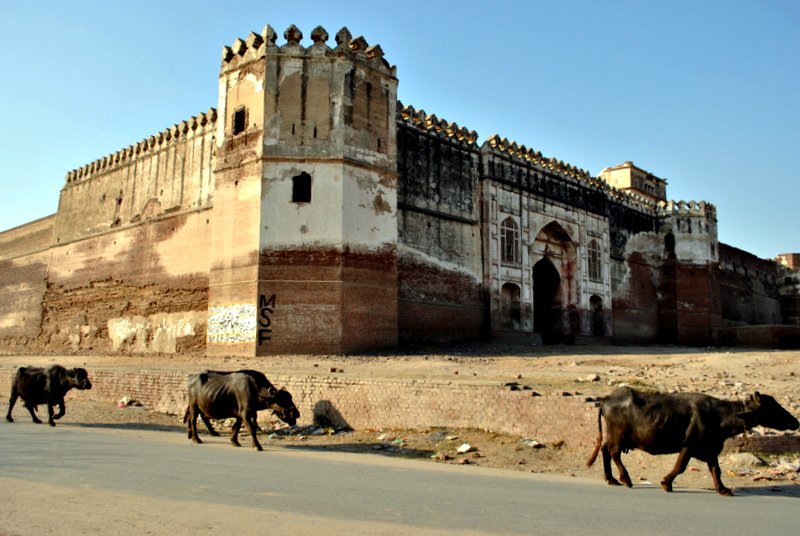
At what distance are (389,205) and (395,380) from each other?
850 cm

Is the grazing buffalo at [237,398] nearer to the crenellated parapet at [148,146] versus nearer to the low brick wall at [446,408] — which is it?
the low brick wall at [446,408]

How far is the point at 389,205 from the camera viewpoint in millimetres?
18938

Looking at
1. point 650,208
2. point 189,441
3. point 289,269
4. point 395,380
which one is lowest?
point 189,441

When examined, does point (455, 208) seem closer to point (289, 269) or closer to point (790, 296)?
point (289, 269)

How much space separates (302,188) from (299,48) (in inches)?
146

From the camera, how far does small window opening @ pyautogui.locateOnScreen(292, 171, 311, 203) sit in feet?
58.5

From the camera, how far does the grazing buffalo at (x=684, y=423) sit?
642 cm

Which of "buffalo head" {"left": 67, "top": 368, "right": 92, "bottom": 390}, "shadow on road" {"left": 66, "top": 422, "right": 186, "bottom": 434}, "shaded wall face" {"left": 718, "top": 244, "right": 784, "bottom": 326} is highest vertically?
"shaded wall face" {"left": 718, "top": 244, "right": 784, "bottom": 326}

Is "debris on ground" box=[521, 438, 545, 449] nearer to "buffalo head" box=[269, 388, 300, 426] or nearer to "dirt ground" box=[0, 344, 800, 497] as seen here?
"dirt ground" box=[0, 344, 800, 497]

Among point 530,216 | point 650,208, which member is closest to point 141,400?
point 530,216

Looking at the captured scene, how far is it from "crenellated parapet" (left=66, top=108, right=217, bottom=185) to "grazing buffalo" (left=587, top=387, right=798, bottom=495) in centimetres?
1707

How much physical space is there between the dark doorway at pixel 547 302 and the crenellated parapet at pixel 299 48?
415 inches

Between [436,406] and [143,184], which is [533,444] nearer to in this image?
[436,406]

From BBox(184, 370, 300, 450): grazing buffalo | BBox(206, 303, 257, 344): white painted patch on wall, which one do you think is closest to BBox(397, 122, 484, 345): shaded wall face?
BBox(206, 303, 257, 344): white painted patch on wall
